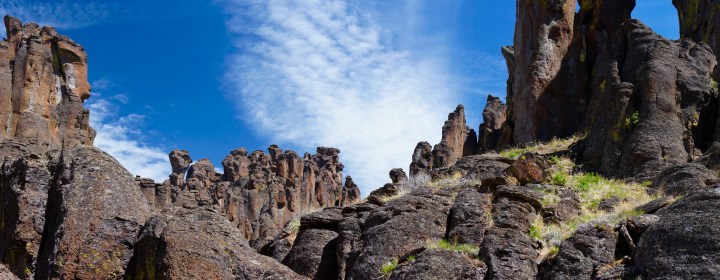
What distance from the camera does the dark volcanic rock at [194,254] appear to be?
13.9 meters

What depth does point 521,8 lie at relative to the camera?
161 feet

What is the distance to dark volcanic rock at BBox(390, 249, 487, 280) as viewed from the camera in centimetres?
1725

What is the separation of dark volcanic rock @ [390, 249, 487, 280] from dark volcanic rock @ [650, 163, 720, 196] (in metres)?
7.67

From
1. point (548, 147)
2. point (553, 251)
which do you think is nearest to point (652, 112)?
point (548, 147)

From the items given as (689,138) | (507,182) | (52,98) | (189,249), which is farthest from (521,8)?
(52,98)

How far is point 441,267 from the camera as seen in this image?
17.4 meters

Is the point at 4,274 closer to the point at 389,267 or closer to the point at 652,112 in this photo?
the point at 389,267

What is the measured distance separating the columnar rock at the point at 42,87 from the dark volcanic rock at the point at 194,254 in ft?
162

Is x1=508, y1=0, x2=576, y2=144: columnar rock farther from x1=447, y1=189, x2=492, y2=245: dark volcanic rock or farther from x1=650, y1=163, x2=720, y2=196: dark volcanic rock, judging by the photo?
x1=447, y1=189, x2=492, y2=245: dark volcanic rock

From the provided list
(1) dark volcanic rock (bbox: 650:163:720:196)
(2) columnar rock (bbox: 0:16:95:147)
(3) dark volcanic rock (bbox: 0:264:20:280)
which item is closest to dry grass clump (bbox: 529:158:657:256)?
(1) dark volcanic rock (bbox: 650:163:720:196)

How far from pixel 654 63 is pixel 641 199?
11564 millimetres

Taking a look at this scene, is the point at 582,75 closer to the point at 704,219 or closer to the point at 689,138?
the point at 689,138

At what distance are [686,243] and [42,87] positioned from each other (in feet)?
214

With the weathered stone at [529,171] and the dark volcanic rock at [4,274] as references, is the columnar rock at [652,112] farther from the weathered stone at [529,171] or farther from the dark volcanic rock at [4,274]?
the dark volcanic rock at [4,274]
